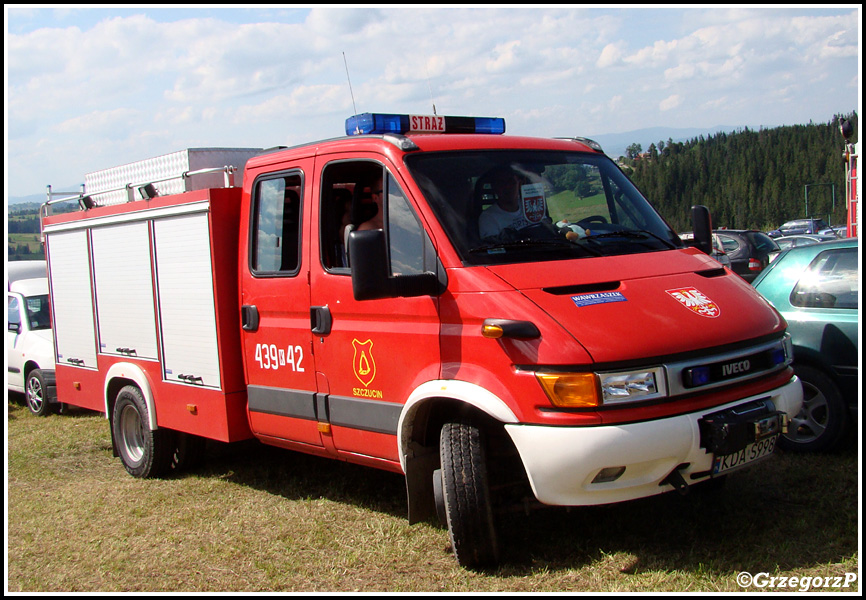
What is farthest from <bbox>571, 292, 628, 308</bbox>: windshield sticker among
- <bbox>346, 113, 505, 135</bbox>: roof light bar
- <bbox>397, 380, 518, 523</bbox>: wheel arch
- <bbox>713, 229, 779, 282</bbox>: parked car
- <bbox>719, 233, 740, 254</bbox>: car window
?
<bbox>719, 233, 740, 254</bbox>: car window

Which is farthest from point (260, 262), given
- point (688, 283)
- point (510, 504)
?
point (688, 283)

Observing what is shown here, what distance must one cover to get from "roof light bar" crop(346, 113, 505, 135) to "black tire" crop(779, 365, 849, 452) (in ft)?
9.62

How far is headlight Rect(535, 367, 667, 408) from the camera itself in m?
3.81

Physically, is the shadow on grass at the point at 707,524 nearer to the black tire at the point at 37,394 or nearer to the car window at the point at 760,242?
the black tire at the point at 37,394

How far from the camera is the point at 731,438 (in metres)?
3.96

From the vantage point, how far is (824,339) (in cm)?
589

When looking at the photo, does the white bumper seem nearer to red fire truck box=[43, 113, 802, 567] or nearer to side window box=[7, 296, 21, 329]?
red fire truck box=[43, 113, 802, 567]

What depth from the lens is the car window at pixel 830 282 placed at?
590 cm

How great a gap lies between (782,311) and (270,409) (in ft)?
12.9

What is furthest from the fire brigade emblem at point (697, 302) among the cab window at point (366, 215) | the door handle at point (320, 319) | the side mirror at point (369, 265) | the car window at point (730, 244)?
the car window at point (730, 244)

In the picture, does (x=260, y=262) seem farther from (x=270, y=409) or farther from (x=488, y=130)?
(x=488, y=130)

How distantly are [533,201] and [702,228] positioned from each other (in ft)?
4.73

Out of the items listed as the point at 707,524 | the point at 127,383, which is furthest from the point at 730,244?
the point at 127,383
